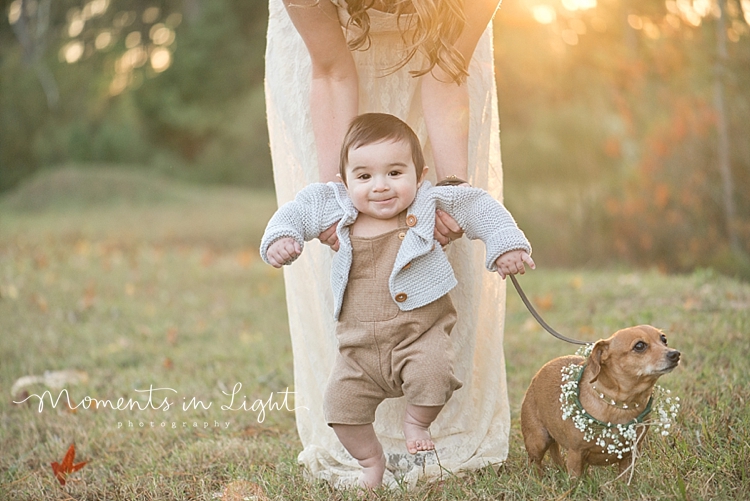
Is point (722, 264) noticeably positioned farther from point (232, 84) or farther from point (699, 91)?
point (232, 84)

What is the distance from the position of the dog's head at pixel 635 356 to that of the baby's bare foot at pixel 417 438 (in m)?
0.51

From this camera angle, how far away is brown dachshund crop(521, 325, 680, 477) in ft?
6.92

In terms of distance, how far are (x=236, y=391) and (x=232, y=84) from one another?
18.8 metres

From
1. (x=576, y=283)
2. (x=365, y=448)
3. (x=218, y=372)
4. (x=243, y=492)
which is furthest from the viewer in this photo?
(x=576, y=283)

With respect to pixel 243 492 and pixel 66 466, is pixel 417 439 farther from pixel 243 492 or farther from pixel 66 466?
pixel 66 466

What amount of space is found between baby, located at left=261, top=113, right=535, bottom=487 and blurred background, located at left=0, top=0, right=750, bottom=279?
15.8ft

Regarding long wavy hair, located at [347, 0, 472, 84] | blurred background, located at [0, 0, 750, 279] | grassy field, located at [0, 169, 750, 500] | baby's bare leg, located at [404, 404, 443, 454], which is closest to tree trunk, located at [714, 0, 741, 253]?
blurred background, located at [0, 0, 750, 279]

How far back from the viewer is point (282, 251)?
2.11m

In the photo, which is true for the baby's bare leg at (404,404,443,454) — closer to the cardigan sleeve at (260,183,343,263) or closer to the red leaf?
the cardigan sleeve at (260,183,343,263)

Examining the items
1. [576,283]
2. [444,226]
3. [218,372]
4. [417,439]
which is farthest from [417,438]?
[576,283]

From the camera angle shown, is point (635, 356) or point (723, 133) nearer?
point (635, 356)

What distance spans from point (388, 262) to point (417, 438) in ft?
1.69

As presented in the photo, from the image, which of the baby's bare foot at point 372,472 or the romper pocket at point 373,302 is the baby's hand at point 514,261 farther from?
the baby's bare foot at point 372,472

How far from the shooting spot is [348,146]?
2201mm
